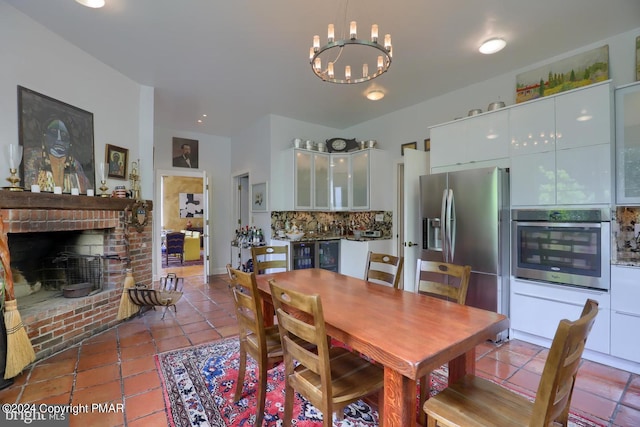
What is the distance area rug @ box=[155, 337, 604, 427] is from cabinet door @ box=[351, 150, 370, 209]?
3.00m

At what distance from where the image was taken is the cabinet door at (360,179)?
4.88 meters

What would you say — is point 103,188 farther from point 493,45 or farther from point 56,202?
point 493,45

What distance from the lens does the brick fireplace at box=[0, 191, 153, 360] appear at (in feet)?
8.07

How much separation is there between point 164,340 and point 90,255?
1414 millimetres

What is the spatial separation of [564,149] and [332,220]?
359 centimetres

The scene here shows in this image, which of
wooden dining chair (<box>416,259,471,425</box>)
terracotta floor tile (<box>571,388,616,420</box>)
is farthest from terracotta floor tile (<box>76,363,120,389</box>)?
terracotta floor tile (<box>571,388,616,420</box>)

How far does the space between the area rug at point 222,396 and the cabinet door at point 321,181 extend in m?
2.96

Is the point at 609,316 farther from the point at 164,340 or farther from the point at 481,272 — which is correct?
the point at 164,340

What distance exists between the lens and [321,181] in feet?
16.8

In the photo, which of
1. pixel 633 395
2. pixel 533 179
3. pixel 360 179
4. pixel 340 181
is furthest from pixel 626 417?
pixel 340 181

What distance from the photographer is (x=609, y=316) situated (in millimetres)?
2439

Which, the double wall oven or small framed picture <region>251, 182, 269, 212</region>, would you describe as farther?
small framed picture <region>251, 182, 269, 212</region>

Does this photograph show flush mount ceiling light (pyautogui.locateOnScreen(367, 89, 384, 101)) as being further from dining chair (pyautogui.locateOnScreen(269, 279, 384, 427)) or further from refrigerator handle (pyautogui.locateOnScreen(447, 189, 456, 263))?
dining chair (pyautogui.locateOnScreen(269, 279, 384, 427))

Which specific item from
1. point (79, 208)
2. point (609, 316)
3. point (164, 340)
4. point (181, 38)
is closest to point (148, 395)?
point (164, 340)
